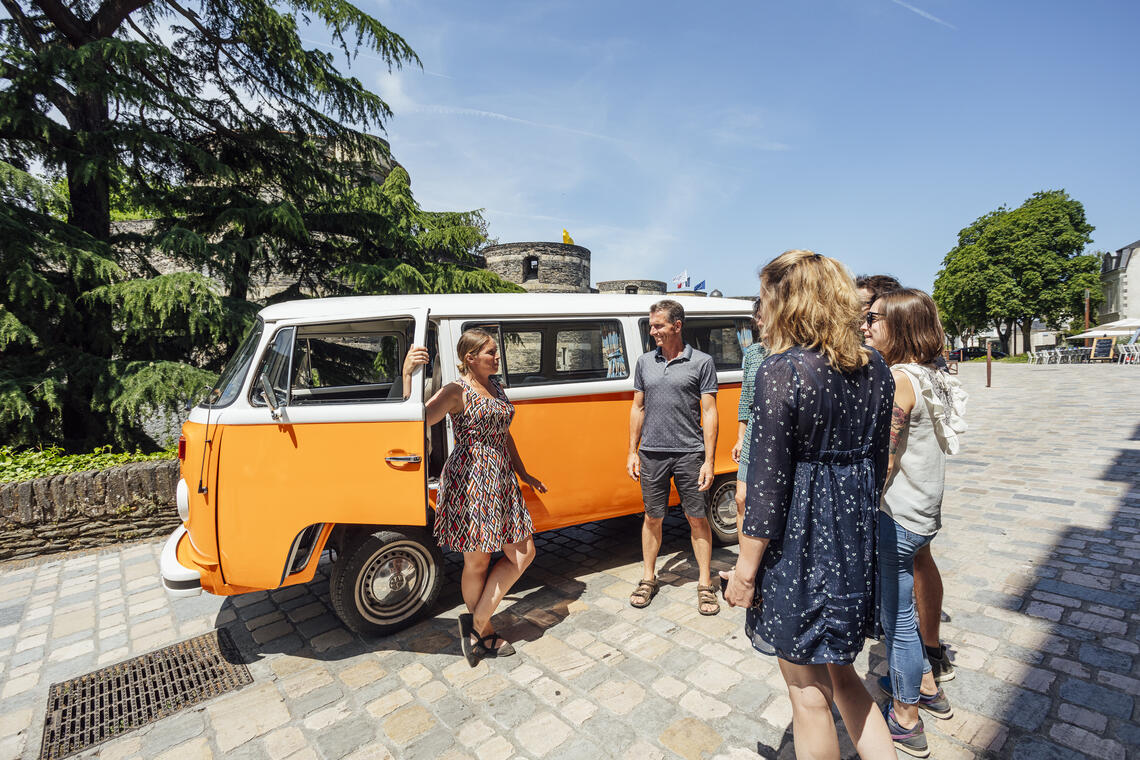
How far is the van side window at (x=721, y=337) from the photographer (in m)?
5.02

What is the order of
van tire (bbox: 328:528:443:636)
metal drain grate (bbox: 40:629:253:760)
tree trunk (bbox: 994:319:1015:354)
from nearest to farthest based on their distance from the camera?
metal drain grate (bbox: 40:629:253:760) < van tire (bbox: 328:528:443:636) < tree trunk (bbox: 994:319:1015:354)

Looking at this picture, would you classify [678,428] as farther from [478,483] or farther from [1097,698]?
[1097,698]

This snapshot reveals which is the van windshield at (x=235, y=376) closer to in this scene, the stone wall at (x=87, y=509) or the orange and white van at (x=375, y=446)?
the orange and white van at (x=375, y=446)

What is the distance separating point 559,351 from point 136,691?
3501 millimetres

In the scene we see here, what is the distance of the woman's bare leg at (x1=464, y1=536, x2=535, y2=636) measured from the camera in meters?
3.40

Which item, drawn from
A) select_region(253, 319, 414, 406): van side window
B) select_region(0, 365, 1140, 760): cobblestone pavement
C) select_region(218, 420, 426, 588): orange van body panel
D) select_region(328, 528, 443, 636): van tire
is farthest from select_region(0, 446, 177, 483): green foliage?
select_region(328, 528, 443, 636): van tire

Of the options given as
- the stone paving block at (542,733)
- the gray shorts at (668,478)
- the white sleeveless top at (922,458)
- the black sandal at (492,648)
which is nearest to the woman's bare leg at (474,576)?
the black sandal at (492,648)

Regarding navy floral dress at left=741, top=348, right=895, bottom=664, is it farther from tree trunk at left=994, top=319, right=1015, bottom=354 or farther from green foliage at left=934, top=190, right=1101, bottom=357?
tree trunk at left=994, top=319, right=1015, bottom=354

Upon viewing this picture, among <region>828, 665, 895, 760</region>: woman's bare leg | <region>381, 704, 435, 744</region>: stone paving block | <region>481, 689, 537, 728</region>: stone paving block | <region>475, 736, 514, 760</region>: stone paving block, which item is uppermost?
<region>828, 665, 895, 760</region>: woman's bare leg

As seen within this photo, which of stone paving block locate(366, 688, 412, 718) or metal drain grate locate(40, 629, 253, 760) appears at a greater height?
stone paving block locate(366, 688, 412, 718)

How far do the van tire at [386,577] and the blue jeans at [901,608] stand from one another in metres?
2.79

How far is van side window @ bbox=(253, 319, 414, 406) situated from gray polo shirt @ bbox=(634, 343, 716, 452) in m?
1.75

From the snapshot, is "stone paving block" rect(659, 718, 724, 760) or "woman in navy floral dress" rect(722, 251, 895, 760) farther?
"stone paving block" rect(659, 718, 724, 760)

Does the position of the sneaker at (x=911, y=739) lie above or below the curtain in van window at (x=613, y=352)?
below
